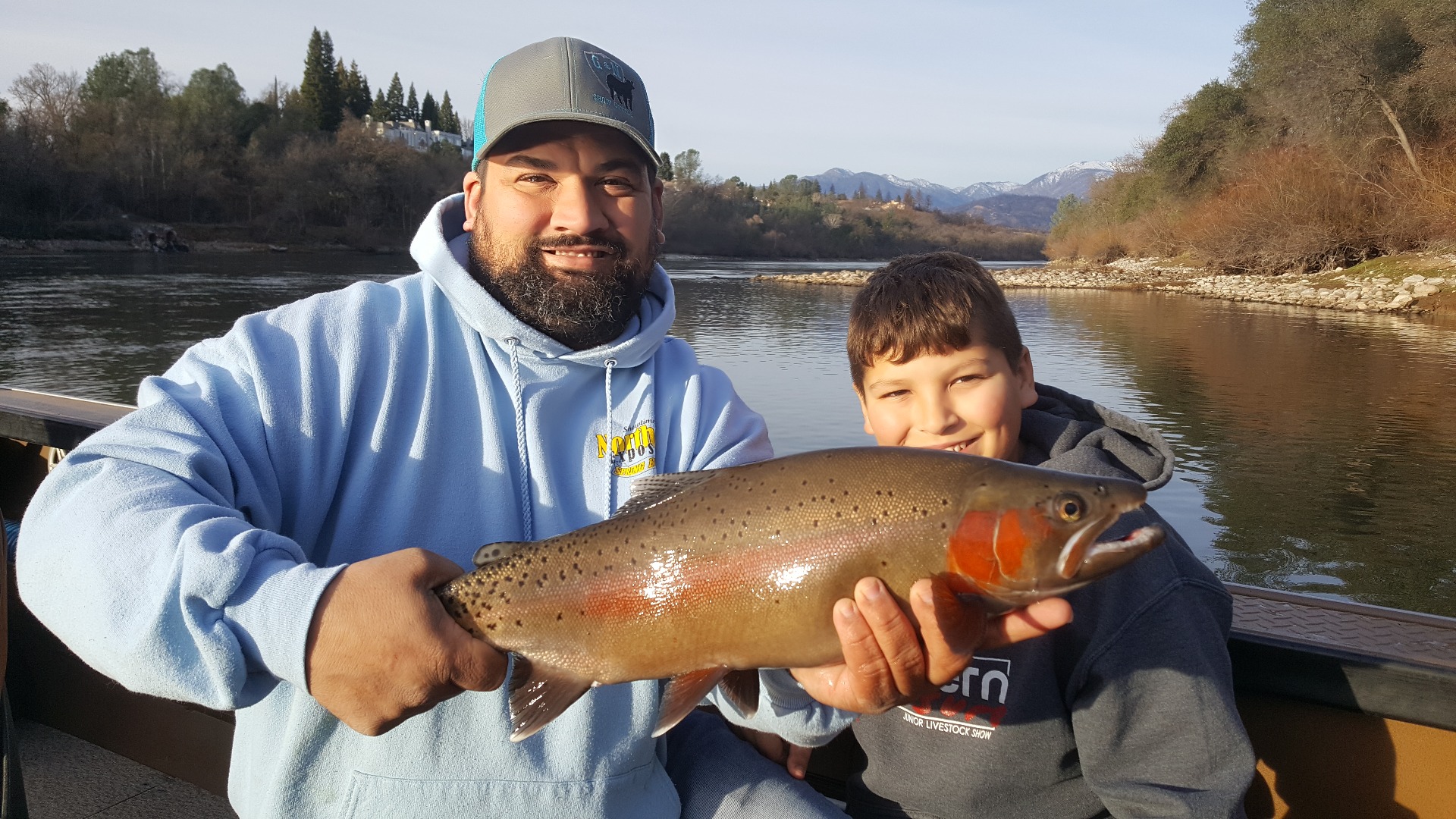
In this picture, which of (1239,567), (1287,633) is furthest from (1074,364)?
(1287,633)

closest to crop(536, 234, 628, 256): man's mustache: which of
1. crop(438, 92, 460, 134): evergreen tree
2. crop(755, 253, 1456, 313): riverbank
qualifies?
crop(755, 253, 1456, 313): riverbank

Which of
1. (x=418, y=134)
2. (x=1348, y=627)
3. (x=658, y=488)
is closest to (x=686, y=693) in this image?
(x=658, y=488)

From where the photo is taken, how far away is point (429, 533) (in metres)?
2.72

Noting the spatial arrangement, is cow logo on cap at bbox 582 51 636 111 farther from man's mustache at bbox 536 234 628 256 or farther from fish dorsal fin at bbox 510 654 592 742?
fish dorsal fin at bbox 510 654 592 742

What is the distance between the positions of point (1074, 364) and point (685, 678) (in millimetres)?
22965

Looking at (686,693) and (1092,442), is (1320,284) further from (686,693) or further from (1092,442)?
(686,693)

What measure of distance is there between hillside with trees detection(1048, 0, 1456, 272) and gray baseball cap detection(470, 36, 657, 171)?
155 ft

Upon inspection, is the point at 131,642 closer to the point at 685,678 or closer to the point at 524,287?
the point at 685,678

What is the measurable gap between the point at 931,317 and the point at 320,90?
12218cm

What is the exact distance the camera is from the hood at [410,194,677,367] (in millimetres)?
2951

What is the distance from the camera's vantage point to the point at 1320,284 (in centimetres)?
4441

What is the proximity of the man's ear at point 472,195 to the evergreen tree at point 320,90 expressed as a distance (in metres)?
119

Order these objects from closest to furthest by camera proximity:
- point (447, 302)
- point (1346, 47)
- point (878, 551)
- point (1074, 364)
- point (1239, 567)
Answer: point (878, 551)
point (447, 302)
point (1239, 567)
point (1074, 364)
point (1346, 47)

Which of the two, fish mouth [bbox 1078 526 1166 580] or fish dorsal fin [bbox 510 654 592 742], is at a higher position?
fish mouth [bbox 1078 526 1166 580]
